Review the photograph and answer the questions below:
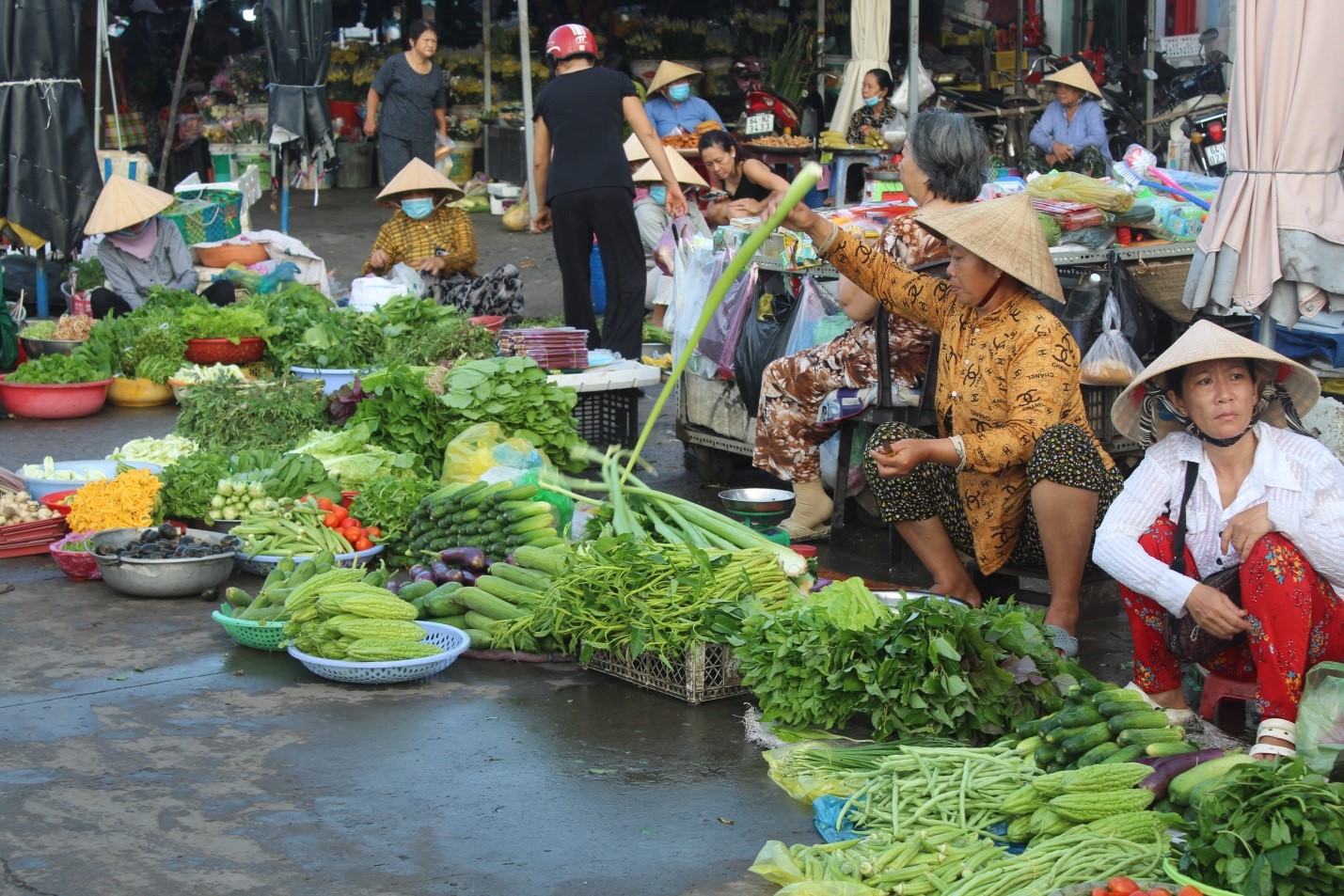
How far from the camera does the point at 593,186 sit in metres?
7.84

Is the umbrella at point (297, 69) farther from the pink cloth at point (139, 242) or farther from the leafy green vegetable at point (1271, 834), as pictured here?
the leafy green vegetable at point (1271, 834)

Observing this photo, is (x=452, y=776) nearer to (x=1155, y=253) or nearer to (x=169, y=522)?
(x=169, y=522)

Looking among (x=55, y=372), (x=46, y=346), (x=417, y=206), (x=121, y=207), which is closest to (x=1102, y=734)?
(x=55, y=372)

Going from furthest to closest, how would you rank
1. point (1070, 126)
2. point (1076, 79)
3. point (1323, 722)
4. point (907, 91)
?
point (907, 91) < point (1070, 126) < point (1076, 79) < point (1323, 722)

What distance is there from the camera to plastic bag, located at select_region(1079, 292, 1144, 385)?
18.8ft

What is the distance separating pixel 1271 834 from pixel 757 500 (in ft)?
10.8

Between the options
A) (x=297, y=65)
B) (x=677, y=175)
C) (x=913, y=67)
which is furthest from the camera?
(x=913, y=67)

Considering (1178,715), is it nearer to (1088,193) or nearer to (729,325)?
(1088,193)

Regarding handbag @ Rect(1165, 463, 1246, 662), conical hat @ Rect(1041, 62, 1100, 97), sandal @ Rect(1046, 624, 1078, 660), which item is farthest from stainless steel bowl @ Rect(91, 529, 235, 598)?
conical hat @ Rect(1041, 62, 1100, 97)

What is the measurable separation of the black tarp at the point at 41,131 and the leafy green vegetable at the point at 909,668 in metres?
6.95

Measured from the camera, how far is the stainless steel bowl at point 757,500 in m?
5.77

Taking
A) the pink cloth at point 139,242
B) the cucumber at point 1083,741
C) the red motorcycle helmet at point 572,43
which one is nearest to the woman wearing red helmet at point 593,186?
the red motorcycle helmet at point 572,43

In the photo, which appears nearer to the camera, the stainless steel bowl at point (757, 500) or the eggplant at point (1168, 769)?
the eggplant at point (1168, 769)

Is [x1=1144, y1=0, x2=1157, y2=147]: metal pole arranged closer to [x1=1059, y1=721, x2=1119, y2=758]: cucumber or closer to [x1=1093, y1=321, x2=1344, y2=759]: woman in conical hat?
[x1=1093, y1=321, x2=1344, y2=759]: woman in conical hat
